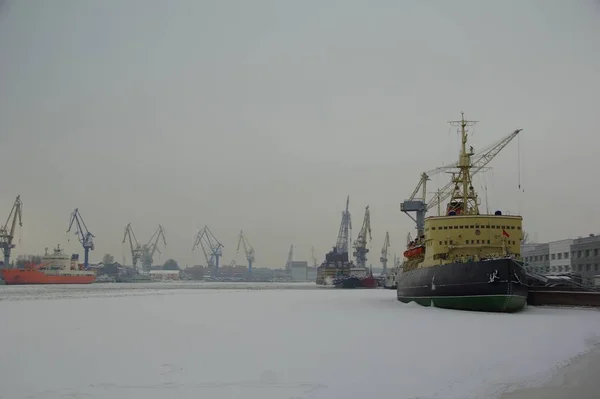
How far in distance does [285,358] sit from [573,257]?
7751cm

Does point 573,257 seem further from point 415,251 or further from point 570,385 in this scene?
point 570,385

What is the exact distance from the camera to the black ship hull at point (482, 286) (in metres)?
36.0

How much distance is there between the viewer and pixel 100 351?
1995 centimetres

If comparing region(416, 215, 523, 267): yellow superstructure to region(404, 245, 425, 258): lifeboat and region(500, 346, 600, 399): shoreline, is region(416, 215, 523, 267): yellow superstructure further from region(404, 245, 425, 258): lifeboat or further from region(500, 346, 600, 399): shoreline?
region(500, 346, 600, 399): shoreline

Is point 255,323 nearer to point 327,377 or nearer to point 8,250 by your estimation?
point 327,377

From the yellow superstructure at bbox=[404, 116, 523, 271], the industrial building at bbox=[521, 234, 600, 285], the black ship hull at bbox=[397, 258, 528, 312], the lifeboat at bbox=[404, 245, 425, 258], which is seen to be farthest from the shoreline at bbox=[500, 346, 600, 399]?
the industrial building at bbox=[521, 234, 600, 285]

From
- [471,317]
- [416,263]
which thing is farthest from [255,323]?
[416,263]

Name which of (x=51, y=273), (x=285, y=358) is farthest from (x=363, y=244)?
(x=285, y=358)

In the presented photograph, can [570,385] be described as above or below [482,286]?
below

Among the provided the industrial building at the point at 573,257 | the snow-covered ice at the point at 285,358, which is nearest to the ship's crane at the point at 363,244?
the industrial building at the point at 573,257

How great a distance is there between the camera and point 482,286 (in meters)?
37.0

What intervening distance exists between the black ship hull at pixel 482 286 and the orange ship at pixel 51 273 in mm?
139627

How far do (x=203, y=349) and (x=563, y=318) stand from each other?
22.9m

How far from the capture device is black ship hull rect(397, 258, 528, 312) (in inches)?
1419
